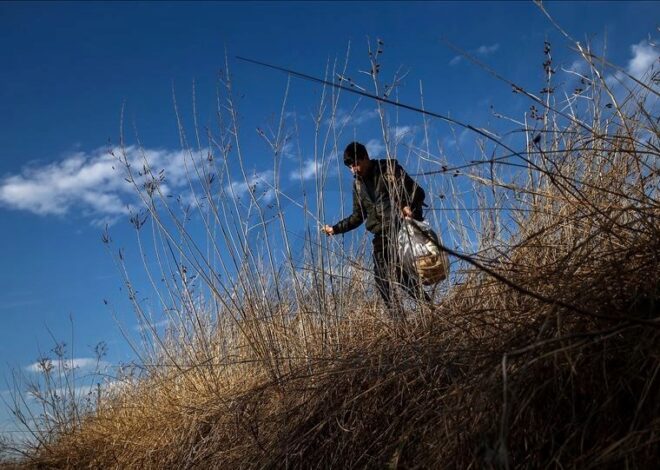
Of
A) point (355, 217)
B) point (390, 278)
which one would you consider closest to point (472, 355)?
point (390, 278)

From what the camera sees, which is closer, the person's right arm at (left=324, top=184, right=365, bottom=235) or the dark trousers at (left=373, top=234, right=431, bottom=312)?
the dark trousers at (left=373, top=234, right=431, bottom=312)

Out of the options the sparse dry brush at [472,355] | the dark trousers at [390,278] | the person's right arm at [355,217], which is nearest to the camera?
the sparse dry brush at [472,355]

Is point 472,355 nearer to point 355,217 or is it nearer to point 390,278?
point 390,278

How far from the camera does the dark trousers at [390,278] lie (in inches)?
101

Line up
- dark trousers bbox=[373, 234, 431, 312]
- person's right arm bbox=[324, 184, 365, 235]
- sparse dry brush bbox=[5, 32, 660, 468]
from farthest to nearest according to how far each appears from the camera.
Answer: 1. person's right arm bbox=[324, 184, 365, 235]
2. dark trousers bbox=[373, 234, 431, 312]
3. sparse dry brush bbox=[5, 32, 660, 468]

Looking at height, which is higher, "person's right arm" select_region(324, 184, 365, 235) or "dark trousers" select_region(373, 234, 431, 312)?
"person's right arm" select_region(324, 184, 365, 235)

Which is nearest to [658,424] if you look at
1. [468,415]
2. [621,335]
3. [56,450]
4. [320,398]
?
[621,335]

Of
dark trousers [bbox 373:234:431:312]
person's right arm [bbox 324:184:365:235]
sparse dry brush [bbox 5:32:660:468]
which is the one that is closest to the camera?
sparse dry brush [bbox 5:32:660:468]

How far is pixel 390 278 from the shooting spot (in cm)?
275

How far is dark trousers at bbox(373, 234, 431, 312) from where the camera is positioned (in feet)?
8.43

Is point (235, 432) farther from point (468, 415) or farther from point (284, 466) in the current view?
point (468, 415)

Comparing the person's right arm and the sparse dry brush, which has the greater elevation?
the person's right arm

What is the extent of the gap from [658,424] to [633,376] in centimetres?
12

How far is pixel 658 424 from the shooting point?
1112 millimetres
